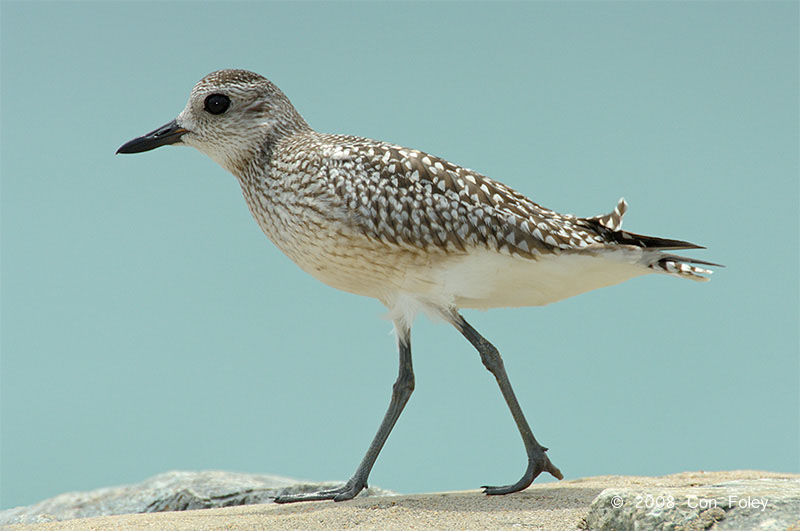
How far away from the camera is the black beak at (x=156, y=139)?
24.7 feet

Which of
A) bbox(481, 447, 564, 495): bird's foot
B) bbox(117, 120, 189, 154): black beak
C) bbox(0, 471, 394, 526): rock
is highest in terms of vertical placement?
bbox(117, 120, 189, 154): black beak

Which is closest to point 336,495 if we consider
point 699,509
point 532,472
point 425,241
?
point 532,472

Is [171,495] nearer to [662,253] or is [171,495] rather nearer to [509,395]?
[509,395]

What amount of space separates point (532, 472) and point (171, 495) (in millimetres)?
4214

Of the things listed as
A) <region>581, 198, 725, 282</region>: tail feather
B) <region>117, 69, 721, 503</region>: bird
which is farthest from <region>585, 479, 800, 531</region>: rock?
<region>581, 198, 725, 282</region>: tail feather

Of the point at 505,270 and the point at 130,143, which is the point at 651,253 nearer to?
the point at 505,270

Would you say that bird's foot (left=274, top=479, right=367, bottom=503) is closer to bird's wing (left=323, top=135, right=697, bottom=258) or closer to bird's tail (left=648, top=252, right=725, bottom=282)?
bird's wing (left=323, top=135, right=697, bottom=258)

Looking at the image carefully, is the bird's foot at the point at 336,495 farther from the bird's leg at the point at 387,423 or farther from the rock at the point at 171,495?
the rock at the point at 171,495

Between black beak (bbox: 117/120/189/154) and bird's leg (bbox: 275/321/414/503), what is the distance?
103 inches

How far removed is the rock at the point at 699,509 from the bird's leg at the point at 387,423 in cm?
226

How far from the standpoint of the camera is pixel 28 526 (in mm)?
6520

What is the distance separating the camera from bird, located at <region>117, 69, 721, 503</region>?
646cm

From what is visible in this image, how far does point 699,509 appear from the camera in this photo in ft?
15.4

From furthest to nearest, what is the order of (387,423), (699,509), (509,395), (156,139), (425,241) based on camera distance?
(156,139) < (387,423) < (509,395) < (425,241) < (699,509)
